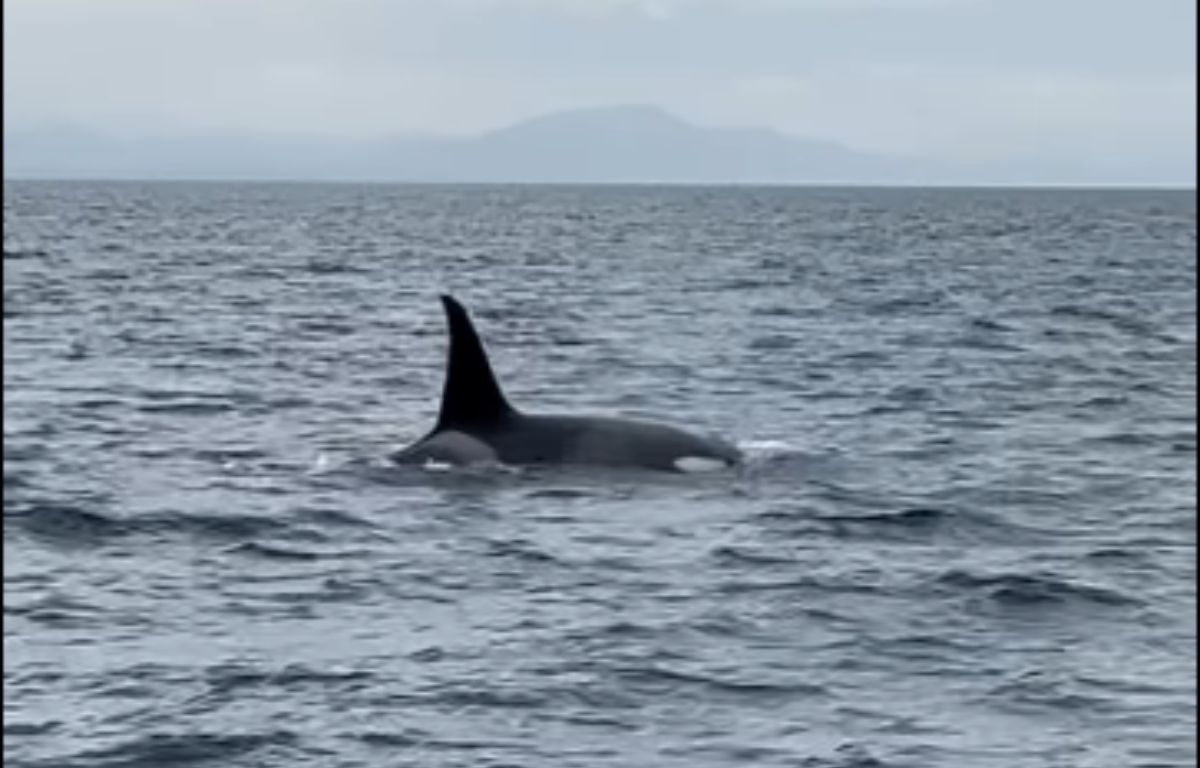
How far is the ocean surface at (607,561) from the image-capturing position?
37.1 ft

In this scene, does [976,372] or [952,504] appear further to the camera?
[976,372]

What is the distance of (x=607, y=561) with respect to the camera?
52.5 feet

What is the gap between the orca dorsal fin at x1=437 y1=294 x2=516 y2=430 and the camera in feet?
64.3

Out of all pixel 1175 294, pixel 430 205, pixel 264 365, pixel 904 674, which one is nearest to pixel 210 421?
pixel 264 365

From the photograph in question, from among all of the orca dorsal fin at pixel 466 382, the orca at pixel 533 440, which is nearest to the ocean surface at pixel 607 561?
the orca at pixel 533 440

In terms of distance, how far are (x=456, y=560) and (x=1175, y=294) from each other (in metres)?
45.6

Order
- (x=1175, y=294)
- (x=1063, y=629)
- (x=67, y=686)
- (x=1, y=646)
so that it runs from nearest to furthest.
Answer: (x=67, y=686)
(x=1, y=646)
(x=1063, y=629)
(x=1175, y=294)

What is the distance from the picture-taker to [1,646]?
13.0m

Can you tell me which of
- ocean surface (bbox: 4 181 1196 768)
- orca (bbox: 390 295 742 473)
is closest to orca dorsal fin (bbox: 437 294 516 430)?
orca (bbox: 390 295 742 473)

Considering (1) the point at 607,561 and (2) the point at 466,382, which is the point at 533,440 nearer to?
(2) the point at 466,382

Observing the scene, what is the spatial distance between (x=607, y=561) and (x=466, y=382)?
→ 439 cm

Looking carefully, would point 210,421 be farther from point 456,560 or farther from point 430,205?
point 430,205

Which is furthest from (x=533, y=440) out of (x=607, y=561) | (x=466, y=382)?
(x=607, y=561)

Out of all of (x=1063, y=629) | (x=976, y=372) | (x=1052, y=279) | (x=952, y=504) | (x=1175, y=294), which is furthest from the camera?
(x=1052, y=279)
